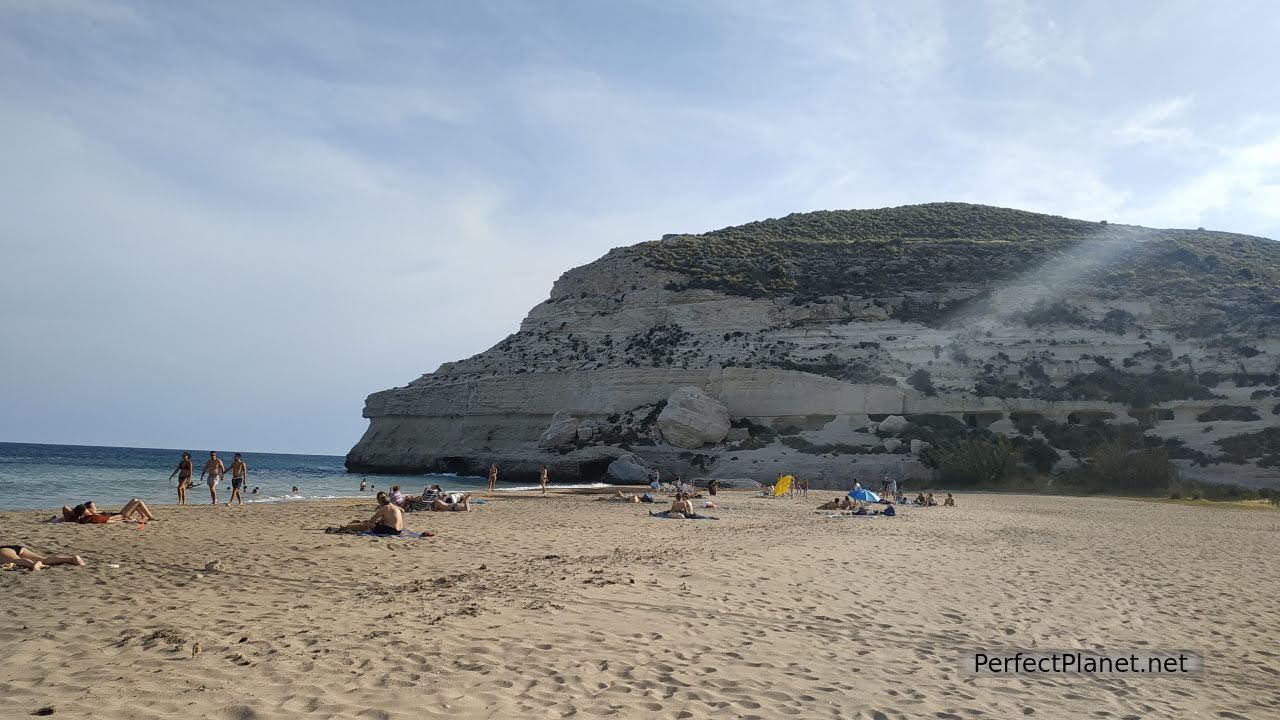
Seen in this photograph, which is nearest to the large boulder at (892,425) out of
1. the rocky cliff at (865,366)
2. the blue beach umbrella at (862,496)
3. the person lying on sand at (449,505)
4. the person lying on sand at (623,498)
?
the rocky cliff at (865,366)

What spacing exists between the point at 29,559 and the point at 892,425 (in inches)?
1438

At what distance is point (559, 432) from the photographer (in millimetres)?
44125

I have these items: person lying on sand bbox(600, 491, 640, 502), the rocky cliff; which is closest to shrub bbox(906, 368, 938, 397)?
the rocky cliff

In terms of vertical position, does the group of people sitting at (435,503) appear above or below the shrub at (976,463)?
below

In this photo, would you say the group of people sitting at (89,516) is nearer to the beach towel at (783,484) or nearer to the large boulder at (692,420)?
the beach towel at (783,484)

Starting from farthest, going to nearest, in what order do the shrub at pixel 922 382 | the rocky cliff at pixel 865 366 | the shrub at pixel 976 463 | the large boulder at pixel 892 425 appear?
1. the shrub at pixel 922 382
2. the large boulder at pixel 892 425
3. the rocky cliff at pixel 865 366
4. the shrub at pixel 976 463

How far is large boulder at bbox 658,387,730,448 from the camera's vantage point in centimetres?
4116

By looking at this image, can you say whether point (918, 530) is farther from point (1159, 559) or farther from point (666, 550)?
point (666, 550)

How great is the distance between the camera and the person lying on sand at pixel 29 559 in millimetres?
8094

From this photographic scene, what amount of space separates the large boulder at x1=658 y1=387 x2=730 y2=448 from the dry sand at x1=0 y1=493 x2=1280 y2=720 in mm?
28181

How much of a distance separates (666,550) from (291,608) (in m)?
5.90


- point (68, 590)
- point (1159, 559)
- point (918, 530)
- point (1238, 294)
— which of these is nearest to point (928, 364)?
point (1238, 294)

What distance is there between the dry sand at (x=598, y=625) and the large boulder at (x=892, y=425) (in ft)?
85.2

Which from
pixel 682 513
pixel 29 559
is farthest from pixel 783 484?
pixel 29 559
